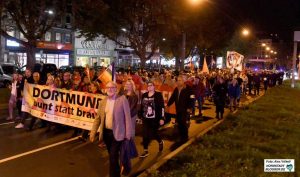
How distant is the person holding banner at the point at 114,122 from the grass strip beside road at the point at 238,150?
0.94m

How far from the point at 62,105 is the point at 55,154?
8.09ft

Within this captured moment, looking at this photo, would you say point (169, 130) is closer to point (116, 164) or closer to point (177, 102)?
point (177, 102)

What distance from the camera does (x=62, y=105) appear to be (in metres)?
11.9

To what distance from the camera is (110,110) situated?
7.05 meters

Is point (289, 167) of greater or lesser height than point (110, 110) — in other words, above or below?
below

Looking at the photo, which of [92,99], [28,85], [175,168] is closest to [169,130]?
[92,99]

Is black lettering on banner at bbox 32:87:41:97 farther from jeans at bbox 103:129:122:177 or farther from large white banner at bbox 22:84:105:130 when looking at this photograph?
jeans at bbox 103:129:122:177

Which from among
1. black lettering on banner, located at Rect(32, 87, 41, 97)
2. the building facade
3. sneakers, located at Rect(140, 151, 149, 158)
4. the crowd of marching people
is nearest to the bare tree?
the crowd of marching people

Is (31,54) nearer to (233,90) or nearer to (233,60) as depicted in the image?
(233,60)

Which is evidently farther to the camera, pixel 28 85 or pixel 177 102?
pixel 28 85

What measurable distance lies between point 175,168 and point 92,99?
345cm

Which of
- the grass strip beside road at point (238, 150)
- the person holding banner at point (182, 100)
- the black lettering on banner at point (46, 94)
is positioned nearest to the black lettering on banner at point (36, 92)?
the black lettering on banner at point (46, 94)

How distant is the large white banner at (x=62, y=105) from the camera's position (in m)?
11.1

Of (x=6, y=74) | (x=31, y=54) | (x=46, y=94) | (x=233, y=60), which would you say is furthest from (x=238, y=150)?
(x=6, y=74)
